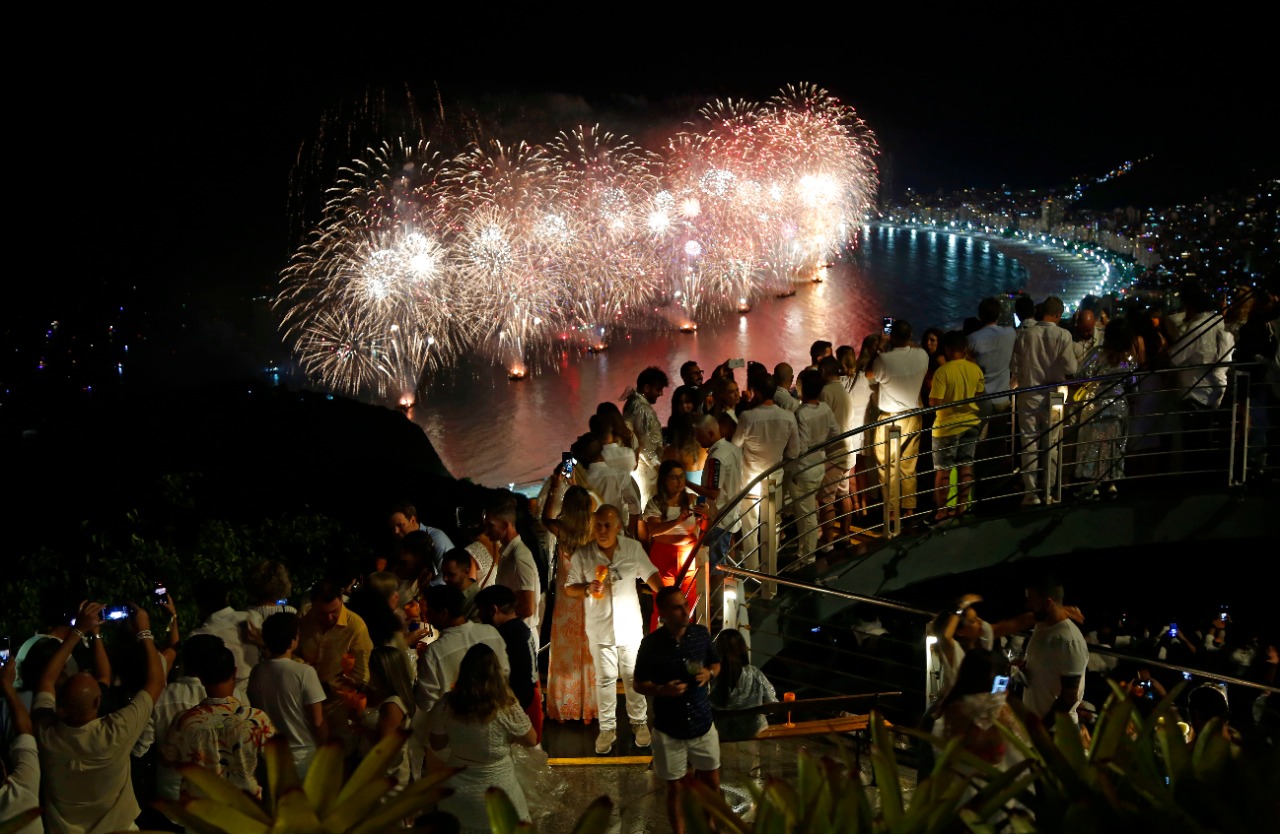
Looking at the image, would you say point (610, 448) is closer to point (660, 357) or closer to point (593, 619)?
point (593, 619)

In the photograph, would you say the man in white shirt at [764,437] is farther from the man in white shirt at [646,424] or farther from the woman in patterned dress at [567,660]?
the woman in patterned dress at [567,660]

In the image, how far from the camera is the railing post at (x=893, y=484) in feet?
29.0

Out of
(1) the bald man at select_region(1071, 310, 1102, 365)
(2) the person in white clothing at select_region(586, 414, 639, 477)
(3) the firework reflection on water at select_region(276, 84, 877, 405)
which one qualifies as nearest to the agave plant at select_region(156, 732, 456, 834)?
(2) the person in white clothing at select_region(586, 414, 639, 477)

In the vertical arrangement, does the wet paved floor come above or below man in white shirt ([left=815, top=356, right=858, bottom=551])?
below


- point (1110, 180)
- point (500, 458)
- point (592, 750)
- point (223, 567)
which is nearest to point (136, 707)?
point (592, 750)

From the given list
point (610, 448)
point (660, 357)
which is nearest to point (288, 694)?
point (610, 448)

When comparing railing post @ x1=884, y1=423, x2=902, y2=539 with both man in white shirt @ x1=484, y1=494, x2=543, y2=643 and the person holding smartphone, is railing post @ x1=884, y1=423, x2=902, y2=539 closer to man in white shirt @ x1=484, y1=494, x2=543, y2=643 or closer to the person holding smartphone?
man in white shirt @ x1=484, y1=494, x2=543, y2=643

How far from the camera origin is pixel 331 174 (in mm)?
53344

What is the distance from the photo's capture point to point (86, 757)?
4.95m

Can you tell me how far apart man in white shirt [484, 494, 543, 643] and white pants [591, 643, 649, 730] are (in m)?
0.51

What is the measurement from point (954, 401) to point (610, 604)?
3626 millimetres

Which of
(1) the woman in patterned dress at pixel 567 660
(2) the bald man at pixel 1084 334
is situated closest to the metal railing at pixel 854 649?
(1) the woman in patterned dress at pixel 567 660

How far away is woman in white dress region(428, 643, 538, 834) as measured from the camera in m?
4.94

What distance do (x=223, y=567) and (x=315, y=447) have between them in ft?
55.7
